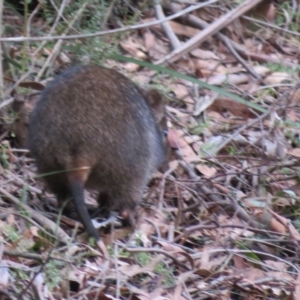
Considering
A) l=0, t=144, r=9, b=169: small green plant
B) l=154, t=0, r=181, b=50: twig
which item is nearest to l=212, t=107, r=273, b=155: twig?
l=154, t=0, r=181, b=50: twig

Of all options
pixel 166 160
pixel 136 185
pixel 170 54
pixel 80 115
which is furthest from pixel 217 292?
pixel 170 54

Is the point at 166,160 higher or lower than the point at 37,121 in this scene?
lower

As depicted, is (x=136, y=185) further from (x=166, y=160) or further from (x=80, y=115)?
(x=166, y=160)

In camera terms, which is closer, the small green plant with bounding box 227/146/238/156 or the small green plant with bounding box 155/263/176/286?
the small green plant with bounding box 155/263/176/286

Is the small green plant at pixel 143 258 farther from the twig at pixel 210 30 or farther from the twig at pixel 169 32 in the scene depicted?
the twig at pixel 169 32

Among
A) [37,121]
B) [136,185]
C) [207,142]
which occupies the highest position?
[37,121]

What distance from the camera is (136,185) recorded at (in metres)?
4.93

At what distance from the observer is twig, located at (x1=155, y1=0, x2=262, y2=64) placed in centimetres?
741

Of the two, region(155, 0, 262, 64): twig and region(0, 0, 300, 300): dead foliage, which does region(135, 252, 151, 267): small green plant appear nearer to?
region(0, 0, 300, 300): dead foliage

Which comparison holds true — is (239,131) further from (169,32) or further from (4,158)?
(4,158)

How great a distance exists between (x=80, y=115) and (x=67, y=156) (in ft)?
0.77

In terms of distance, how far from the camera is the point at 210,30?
25.3ft

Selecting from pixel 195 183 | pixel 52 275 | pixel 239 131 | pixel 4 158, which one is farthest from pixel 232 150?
pixel 52 275

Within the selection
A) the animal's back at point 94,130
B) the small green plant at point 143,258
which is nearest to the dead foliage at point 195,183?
the small green plant at point 143,258
